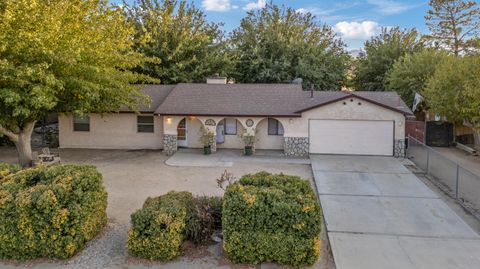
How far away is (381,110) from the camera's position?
17.3m

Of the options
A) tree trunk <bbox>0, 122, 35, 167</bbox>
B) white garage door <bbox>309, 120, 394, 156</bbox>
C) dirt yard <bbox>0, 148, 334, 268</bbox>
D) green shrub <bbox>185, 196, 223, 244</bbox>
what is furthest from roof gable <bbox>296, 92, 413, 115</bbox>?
tree trunk <bbox>0, 122, 35, 167</bbox>

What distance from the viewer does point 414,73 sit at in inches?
966

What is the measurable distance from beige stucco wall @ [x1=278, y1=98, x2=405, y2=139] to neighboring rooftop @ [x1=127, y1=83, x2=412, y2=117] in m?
0.31

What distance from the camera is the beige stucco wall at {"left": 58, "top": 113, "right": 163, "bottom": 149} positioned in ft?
64.3

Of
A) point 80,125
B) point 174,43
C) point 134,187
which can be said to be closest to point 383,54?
point 174,43

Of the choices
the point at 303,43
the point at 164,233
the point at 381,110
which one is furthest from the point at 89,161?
the point at 303,43

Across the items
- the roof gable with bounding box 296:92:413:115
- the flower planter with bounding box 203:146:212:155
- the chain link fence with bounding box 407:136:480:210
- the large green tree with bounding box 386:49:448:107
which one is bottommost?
the chain link fence with bounding box 407:136:480:210

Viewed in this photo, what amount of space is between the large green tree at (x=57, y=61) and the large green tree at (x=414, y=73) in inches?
729

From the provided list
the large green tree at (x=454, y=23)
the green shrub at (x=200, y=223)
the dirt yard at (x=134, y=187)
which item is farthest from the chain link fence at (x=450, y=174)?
the large green tree at (x=454, y=23)

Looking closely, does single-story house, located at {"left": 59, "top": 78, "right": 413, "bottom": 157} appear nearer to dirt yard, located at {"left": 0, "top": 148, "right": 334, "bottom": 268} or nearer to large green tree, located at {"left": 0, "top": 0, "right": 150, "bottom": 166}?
dirt yard, located at {"left": 0, "top": 148, "right": 334, "bottom": 268}

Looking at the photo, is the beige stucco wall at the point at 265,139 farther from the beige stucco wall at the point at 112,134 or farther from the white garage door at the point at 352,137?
the beige stucco wall at the point at 112,134

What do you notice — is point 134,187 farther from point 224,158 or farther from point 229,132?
point 229,132

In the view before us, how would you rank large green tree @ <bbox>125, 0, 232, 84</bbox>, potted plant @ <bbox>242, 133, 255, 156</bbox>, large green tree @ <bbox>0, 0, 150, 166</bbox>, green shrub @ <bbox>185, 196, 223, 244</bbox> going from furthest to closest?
large green tree @ <bbox>125, 0, 232, 84</bbox> → potted plant @ <bbox>242, 133, 255, 156</bbox> → large green tree @ <bbox>0, 0, 150, 166</bbox> → green shrub @ <bbox>185, 196, 223, 244</bbox>

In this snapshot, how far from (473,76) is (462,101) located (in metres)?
1.30
